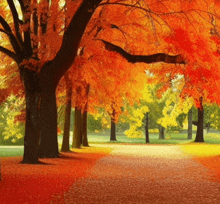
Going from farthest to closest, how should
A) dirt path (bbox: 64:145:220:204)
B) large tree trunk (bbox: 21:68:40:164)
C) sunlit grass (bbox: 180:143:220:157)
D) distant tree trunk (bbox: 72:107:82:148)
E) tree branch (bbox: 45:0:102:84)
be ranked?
distant tree trunk (bbox: 72:107:82:148)
sunlit grass (bbox: 180:143:220:157)
large tree trunk (bbox: 21:68:40:164)
tree branch (bbox: 45:0:102:84)
dirt path (bbox: 64:145:220:204)

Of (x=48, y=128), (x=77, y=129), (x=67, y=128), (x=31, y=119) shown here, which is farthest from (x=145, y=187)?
(x=77, y=129)

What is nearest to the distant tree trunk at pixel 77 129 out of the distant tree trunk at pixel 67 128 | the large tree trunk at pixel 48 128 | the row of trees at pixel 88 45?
the distant tree trunk at pixel 67 128

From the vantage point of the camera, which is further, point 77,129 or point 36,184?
point 77,129

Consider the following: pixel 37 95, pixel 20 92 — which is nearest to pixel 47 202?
pixel 37 95

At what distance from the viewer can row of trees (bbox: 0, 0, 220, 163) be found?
56.9 ft

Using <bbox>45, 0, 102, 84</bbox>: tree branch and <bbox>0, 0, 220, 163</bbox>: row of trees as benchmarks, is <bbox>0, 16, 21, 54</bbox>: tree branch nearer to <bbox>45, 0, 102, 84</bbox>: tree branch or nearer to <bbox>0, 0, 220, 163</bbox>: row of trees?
<bbox>0, 0, 220, 163</bbox>: row of trees

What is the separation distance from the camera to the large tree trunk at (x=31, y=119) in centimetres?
1764

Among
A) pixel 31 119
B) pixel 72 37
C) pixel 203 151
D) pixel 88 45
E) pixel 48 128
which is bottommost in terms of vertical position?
pixel 203 151

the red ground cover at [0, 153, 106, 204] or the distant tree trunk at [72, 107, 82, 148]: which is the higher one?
the distant tree trunk at [72, 107, 82, 148]

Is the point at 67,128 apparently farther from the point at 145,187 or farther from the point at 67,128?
the point at 145,187

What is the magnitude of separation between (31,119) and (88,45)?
519 centimetres

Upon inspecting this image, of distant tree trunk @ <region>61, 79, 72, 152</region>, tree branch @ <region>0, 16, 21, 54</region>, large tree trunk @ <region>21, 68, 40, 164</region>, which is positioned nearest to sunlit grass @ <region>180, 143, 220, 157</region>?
distant tree trunk @ <region>61, 79, 72, 152</region>

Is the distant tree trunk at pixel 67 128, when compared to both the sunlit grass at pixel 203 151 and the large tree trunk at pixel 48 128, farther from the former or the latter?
the sunlit grass at pixel 203 151

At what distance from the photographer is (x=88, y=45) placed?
2073cm
